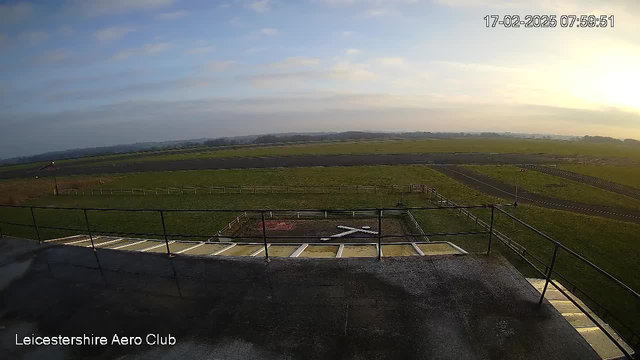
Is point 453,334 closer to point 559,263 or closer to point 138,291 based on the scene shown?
point 138,291

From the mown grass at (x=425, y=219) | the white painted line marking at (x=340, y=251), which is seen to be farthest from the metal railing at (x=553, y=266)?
the white painted line marking at (x=340, y=251)

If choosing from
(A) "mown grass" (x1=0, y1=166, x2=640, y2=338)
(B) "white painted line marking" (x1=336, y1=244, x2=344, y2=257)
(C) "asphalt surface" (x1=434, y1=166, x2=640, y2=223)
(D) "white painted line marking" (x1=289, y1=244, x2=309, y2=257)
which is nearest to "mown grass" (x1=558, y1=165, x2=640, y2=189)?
(C) "asphalt surface" (x1=434, y1=166, x2=640, y2=223)

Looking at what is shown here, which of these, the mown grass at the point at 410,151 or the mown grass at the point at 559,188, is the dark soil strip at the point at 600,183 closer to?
the mown grass at the point at 559,188

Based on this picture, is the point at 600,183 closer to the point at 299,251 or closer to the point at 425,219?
the point at 425,219

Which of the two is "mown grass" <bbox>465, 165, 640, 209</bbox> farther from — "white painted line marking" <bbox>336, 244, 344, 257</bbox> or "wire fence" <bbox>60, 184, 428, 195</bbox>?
"white painted line marking" <bbox>336, 244, 344, 257</bbox>

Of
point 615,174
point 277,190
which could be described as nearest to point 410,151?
point 615,174

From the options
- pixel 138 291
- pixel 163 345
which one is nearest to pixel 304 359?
pixel 163 345
